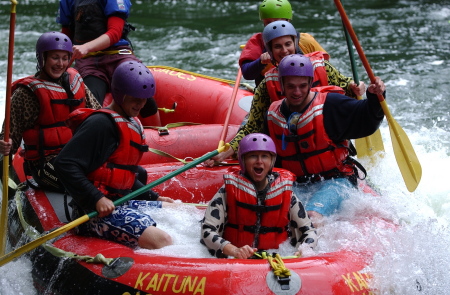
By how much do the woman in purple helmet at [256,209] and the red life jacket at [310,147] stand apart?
447mm

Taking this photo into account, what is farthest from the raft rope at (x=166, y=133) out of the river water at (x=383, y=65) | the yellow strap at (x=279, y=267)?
the yellow strap at (x=279, y=267)

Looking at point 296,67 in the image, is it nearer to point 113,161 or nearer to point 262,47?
point 113,161

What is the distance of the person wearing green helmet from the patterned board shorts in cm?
164

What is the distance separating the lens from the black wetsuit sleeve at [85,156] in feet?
12.6

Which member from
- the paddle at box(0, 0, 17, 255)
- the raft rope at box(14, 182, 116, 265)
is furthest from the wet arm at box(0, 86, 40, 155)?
the raft rope at box(14, 182, 116, 265)

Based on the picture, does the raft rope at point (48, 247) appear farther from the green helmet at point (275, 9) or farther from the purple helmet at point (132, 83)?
the green helmet at point (275, 9)

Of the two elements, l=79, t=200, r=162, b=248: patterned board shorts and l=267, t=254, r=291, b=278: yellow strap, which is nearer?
l=267, t=254, r=291, b=278: yellow strap

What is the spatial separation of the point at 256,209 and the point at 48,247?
3.84ft

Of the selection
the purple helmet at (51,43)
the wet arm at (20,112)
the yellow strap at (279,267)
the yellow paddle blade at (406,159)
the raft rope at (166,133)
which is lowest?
the raft rope at (166,133)

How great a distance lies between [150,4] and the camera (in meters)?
13.5

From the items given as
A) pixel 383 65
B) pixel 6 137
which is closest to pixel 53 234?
pixel 6 137

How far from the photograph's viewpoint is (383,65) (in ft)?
32.5

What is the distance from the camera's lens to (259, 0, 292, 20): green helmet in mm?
5293

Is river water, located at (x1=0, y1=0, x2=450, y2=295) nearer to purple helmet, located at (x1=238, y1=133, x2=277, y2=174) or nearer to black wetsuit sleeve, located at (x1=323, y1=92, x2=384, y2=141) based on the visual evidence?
black wetsuit sleeve, located at (x1=323, y1=92, x2=384, y2=141)
